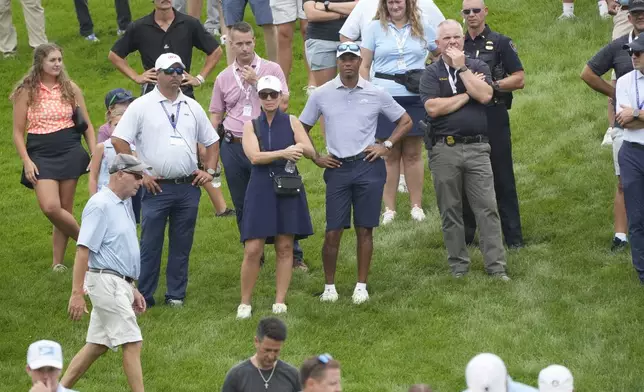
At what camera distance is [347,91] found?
12.2 metres

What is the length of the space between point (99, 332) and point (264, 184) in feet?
7.78

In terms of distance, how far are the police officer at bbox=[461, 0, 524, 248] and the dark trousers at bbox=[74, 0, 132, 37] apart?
27.9ft

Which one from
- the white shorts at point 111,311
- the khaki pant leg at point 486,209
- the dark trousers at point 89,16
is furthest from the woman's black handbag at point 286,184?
the dark trousers at point 89,16

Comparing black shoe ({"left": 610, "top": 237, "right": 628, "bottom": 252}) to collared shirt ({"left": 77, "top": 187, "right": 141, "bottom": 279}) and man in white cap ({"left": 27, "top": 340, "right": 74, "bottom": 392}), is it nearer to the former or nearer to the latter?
collared shirt ({"left": 77, "top": 187, "right": 141, "bottom": 279})

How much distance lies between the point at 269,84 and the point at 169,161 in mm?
1115

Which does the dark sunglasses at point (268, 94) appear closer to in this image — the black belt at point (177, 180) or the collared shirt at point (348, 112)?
the collared shirt at point (348, 112)

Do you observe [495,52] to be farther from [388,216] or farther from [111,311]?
[111,311]

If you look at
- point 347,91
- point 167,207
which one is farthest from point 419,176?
point 167,207

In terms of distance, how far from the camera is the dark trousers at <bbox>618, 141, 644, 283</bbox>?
468 inches

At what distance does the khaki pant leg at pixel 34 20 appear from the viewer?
19491mm

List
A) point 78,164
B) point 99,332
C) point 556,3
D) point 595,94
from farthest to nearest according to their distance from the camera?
point 556,3, point 595,94, point 78,164, point 99,332

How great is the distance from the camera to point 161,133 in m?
12.0

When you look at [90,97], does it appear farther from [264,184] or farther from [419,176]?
[264,184]

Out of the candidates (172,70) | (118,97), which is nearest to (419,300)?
(172,70)
